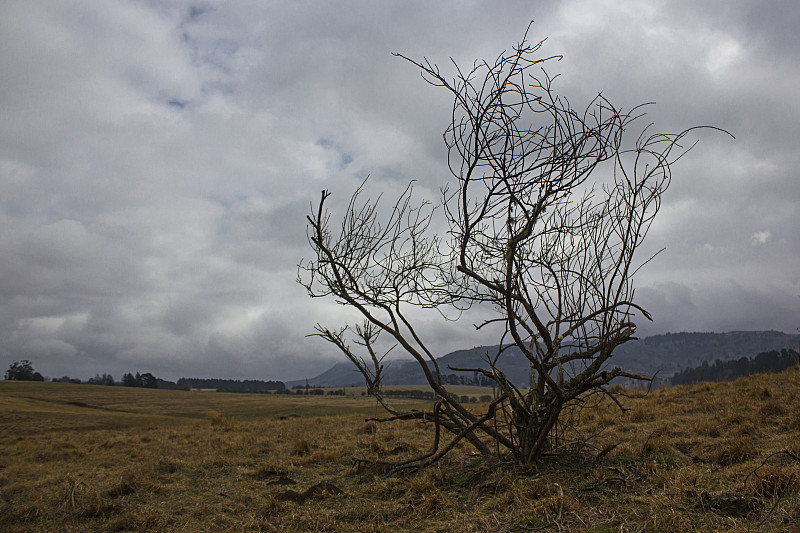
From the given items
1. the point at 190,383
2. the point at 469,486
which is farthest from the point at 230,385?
the point at 469,486

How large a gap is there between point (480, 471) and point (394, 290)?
A: 130 inches

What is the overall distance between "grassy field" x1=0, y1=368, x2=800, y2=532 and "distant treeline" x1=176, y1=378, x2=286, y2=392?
498ft

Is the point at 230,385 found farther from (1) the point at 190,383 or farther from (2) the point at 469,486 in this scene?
(2) the point at 469,486

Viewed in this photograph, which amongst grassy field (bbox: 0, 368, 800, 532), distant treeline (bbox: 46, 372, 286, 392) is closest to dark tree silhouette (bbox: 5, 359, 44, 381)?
distant treeline (bbox: 46, 372, 286, 392)

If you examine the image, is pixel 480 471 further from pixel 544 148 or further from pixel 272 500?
pixel 544 148

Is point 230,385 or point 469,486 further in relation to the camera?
point 230,385

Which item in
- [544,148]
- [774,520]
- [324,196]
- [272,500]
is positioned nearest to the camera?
[774,520]

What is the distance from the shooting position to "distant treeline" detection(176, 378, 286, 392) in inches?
6127

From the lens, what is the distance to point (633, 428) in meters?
9.52

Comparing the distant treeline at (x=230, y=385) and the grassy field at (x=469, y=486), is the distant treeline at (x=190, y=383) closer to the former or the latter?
the distant treeline at (x=230, y=385)

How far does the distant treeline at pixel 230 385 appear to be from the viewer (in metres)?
156

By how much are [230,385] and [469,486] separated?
18381 cm

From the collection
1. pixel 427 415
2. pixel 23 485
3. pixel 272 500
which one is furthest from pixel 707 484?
pixel 23 485

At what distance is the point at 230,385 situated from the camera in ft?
559
